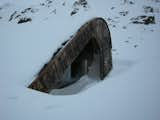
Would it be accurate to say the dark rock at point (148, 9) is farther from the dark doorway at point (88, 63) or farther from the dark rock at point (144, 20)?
the dark doorway at point (88, 63)

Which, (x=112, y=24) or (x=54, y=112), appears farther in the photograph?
(x=112, y=24)

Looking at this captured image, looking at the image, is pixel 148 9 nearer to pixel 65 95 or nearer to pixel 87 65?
pixel 87 65

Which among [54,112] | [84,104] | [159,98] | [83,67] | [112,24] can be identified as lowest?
[112,24]

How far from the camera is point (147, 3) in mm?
15109

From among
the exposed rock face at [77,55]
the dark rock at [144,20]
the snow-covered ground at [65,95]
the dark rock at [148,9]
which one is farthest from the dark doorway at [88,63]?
the dark rock at [148,9]

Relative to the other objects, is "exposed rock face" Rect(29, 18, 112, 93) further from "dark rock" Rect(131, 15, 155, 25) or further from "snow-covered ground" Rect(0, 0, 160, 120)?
"dark rock" Rect(131, 15, 155, 25)

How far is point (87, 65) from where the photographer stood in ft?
23.6

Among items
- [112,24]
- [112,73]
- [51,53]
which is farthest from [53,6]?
[51,53]

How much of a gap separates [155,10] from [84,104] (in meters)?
12.1

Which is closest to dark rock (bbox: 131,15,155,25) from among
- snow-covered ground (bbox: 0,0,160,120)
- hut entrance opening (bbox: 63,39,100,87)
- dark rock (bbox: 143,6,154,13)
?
dark rock (bbox: 143,6,154,13)

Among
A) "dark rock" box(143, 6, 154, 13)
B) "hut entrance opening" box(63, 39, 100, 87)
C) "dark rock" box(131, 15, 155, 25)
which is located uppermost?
"hut entrance opening" box(63, 39, 100, 87)

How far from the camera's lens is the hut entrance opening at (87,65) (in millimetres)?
6710

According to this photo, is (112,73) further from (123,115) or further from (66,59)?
(123,115)

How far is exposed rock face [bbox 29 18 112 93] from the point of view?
4.73 metres
